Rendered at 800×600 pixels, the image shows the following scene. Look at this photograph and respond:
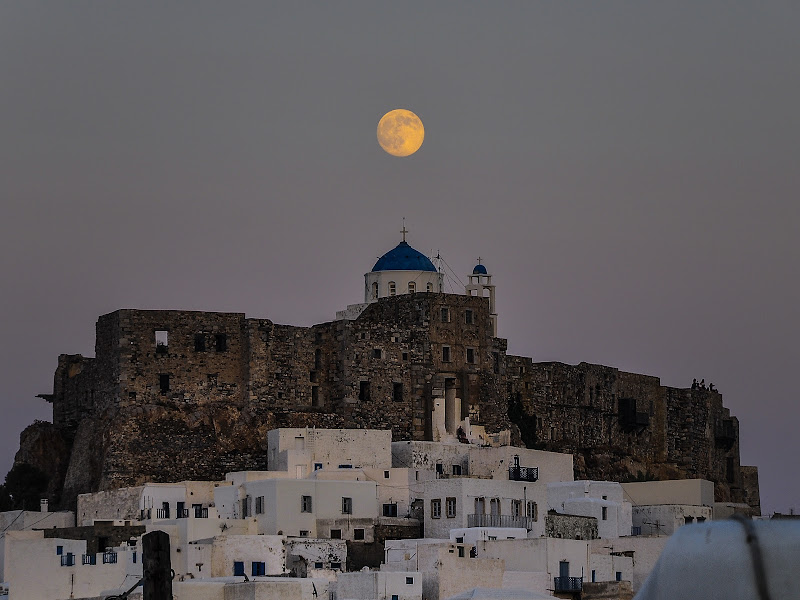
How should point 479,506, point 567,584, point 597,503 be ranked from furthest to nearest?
point 597,503 → point 479,506 → point 567,584

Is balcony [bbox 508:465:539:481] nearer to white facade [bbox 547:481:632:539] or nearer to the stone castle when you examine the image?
white facade [bbox 547:481:632:539]

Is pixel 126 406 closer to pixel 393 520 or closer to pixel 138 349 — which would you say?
pixel 138 349

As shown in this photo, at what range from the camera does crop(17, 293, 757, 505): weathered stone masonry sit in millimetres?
53938

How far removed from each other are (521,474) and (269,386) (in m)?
8.89

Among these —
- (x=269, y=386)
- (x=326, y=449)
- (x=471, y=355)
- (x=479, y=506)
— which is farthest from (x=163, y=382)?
(x=479, y=506)

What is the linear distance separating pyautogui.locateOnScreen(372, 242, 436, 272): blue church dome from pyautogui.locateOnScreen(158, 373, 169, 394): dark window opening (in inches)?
493

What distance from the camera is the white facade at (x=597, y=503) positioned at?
5334 cm

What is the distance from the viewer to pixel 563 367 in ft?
217

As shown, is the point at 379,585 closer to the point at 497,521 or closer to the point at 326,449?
the point at 497,521

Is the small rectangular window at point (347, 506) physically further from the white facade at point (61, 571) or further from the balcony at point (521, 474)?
the white facade at point (61, 571)

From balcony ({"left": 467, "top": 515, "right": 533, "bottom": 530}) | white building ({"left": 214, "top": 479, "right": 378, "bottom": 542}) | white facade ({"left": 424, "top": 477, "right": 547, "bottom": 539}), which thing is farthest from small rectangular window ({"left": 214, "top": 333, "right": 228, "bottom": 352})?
balcony ({"left": 467, "top": 515, "right": 533, "bottom": 530})

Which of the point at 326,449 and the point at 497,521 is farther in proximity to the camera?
the point at 326,449

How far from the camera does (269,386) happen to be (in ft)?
181

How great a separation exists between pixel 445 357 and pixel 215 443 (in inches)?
349
